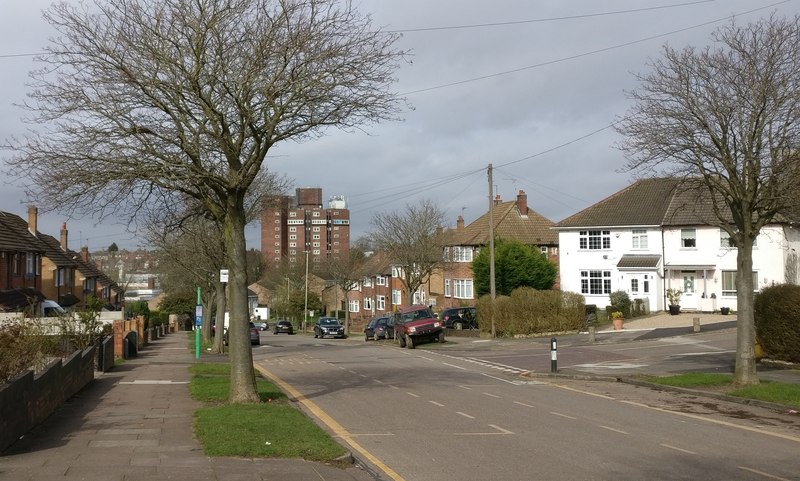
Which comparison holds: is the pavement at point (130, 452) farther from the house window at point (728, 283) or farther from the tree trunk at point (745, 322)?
the house window at point (728, 283)

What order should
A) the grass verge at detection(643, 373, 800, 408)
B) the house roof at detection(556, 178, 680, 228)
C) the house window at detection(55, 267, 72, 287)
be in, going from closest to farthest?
the grass verge at detection(643, 373, 800, 408) → the house roof at detection(556, 178, 680, 228) → the house window at detection(55, 267, 72, 287)

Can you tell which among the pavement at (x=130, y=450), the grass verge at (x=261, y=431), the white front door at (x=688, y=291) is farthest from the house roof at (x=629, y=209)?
the grass verge at (x=261, y=431)

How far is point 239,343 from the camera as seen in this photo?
1488cm

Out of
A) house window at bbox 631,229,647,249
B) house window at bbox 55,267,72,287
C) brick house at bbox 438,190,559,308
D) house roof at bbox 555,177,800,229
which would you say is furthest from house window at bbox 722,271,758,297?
house window at bbox 55,267,72,287

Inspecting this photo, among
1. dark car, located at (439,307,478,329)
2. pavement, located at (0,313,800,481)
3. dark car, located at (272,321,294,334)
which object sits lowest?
dark car, located at (272,321,294,334)

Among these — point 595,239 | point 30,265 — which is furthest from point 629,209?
point 30,265

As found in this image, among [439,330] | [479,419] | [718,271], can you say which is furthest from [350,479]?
[718,271]

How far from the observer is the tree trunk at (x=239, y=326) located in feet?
48.2

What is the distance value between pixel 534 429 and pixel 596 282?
138ft

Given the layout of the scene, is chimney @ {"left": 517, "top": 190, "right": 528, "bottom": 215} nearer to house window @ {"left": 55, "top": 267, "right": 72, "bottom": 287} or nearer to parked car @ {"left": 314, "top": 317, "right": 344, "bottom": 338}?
parked car @ {"left": 314, "top": 317, "right": 344, "bottom": 338}

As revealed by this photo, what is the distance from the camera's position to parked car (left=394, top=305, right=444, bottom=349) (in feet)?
130

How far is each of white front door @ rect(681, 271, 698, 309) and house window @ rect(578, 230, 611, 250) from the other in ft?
18.6

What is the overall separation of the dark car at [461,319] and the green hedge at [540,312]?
233 inches

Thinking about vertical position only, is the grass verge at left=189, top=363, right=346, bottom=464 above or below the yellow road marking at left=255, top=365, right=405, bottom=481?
above
